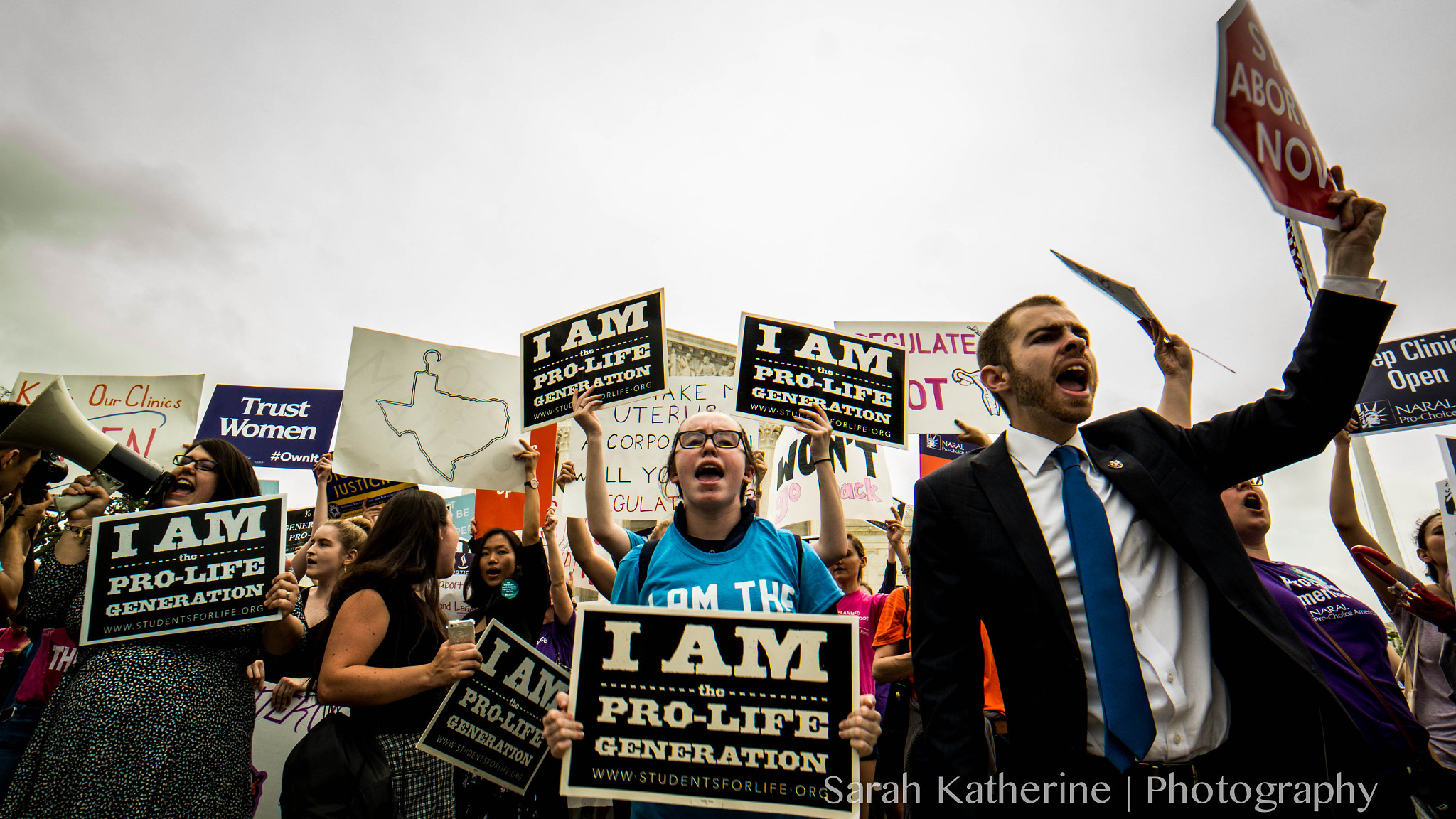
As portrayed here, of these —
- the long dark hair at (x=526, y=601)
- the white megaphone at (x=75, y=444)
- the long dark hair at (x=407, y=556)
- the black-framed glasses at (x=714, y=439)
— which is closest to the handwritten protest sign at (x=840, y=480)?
the long dark hair at (x=526, y=601)

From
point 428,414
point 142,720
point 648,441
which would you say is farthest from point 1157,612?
point 648,441

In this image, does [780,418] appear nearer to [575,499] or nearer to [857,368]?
[857,368]

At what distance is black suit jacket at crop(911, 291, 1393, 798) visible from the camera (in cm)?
176

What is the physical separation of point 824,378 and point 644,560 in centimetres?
210

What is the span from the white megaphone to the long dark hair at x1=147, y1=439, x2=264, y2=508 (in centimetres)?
18

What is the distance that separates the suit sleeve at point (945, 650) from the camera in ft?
6.07

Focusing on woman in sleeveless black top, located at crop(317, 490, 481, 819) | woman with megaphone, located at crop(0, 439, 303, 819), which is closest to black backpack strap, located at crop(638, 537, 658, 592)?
woman in sleeveless black top, located at crop(317, 490, 481, 819)

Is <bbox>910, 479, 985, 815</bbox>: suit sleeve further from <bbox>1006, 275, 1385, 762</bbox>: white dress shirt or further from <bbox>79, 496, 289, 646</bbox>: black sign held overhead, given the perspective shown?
<bbox>79, 496, 289, 646</bbox>: black sign held overhead

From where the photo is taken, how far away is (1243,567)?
6.15ft

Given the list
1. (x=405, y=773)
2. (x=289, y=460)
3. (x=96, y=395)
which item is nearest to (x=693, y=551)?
(x=405, y=773)

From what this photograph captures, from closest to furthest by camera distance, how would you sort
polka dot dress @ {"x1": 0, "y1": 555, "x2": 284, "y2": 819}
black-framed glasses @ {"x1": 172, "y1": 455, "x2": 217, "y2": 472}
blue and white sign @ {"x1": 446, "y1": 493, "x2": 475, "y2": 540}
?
polka dot dress @ {"x1": 0, "y1": 555, "x2": 284, "y2": 819}, black-framed glasses @ {"x1": 172, "y1": 455, "x2": 217, "y2": 472}, blue and white sign @ {"x1": 446, "y1": 493, "x2": 475, "y2": 540}

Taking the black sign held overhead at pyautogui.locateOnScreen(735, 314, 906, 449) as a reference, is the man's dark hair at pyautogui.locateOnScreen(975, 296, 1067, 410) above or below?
below

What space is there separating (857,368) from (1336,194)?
8.81 ft

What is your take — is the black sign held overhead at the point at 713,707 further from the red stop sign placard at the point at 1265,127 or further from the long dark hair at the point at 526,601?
the long dark hair at the point at 526,601
